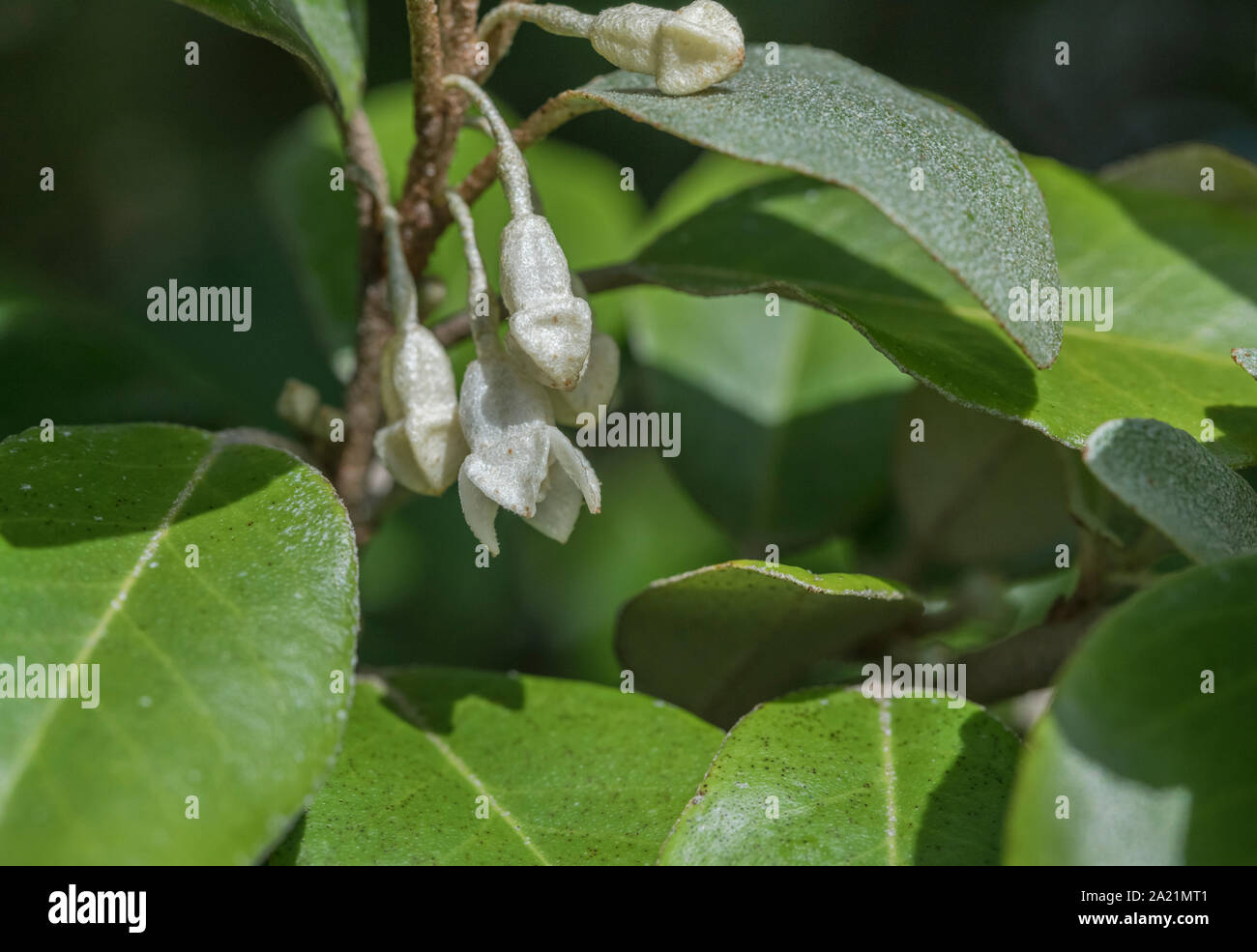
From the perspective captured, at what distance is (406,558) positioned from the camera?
2.35 m

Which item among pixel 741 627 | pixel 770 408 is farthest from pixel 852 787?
pixel 770 408

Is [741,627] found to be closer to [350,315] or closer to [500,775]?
[500,775]

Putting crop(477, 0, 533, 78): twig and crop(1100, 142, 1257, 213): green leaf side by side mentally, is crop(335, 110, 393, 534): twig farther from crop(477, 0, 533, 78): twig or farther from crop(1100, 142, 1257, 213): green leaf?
crop(1100, 142, 1257, 213): green leaf

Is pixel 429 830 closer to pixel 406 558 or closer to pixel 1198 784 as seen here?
pixel 1198 784

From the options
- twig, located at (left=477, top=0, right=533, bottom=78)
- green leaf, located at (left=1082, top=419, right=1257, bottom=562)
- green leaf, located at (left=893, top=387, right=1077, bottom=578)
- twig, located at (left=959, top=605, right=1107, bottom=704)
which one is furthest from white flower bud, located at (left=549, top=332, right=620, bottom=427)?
green leaf, located at (left=893, top=387, right=1077, bottom=578)

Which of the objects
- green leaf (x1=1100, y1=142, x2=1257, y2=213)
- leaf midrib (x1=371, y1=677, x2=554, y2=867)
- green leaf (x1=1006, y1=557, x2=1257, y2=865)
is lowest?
leaf midrib (x1=371, y1=677, x2=554, y2=867)

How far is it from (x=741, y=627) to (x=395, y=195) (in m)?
0.95

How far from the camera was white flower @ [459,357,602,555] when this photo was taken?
0.95 meters

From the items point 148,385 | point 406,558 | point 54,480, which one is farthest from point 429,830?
point 406,558

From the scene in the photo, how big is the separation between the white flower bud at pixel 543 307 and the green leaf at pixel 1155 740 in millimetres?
446

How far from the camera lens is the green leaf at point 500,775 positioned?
94cm

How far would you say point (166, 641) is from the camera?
2.73 ft

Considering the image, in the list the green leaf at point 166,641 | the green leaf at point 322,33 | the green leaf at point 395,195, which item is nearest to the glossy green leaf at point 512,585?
the green leaf at point 395,195
